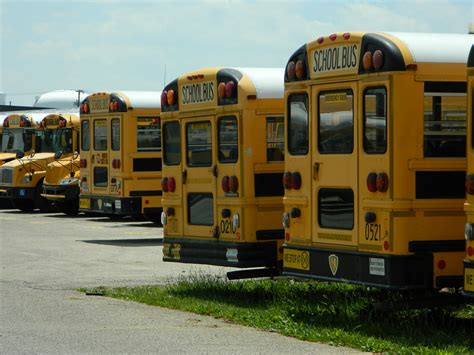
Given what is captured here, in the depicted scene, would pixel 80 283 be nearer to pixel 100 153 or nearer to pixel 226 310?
pixel 226 310

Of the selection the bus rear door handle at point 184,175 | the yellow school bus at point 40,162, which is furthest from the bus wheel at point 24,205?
the bus rear door handle at point 184,175

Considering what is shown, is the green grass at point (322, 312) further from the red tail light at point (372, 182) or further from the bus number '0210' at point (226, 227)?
the red tail light at point (372, 182)

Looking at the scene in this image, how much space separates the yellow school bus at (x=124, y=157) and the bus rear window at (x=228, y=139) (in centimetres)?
959

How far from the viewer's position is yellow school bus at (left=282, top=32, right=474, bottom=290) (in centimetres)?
970

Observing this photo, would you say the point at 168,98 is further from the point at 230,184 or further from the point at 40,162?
the point at 40,162

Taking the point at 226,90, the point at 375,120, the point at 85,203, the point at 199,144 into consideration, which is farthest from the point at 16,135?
the point at 375,120

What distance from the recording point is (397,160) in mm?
9695

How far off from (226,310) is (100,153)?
12814 millimetres

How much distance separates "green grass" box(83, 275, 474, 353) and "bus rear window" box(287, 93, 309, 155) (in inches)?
60.8

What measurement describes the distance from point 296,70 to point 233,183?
1.80 meters

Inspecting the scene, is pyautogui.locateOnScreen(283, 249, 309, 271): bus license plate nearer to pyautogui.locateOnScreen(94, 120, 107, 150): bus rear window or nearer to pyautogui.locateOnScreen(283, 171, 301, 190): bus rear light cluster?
pyautogui.locateOnScreen(283, 171, 301, 190): bus rear light cluster

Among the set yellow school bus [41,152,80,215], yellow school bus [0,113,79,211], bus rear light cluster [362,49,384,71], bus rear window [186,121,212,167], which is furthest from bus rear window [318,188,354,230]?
yellow school bus [0,113,79,211]

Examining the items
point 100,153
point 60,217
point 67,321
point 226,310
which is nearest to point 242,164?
point 226,310

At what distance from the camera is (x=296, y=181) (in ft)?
36.3
